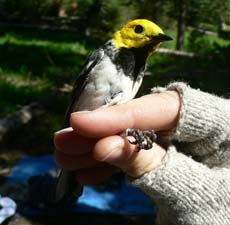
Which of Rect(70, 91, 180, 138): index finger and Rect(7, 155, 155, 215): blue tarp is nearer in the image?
Rect(70, 91, 180, 138): index finger

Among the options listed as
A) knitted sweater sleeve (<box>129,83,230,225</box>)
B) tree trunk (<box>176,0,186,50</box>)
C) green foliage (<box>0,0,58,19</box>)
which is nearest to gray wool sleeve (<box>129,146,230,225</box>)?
knitted sweater sleeve (<box>129,83,230,225</box>)

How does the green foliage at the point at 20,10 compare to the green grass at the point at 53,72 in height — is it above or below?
below

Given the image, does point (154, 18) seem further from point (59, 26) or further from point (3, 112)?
point (59, 26)

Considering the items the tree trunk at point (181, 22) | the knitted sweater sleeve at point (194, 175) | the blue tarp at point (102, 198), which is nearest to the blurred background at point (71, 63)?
the tree trunk at point (181, 22)

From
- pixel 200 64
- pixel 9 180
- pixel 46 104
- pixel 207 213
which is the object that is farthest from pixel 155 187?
pixel 200 64

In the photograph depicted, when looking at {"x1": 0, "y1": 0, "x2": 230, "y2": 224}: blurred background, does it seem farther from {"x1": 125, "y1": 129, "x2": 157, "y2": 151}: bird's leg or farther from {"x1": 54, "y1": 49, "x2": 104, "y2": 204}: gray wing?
{"x1": 125, "y1": 129, "x2": 157, "y2": 151}: bird's leg

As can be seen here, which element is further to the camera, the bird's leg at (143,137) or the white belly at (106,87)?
the white belly at (106,87)

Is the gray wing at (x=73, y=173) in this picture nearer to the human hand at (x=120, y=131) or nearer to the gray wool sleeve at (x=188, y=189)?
the human hand at (x=120, y=131)
